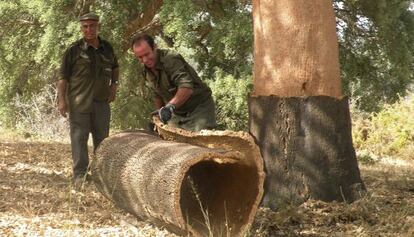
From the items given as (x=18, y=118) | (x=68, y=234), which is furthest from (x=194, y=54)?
(x=68, y=234)

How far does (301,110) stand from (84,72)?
2397 millimetres

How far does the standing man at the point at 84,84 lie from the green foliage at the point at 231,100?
554 cm

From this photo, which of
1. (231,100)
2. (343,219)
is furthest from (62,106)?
(231,100)

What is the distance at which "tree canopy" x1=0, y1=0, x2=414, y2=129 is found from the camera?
1090 centimetres

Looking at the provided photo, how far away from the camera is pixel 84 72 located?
5973mm

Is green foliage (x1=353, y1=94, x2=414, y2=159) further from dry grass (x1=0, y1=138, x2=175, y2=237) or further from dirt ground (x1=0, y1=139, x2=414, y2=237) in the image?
dry grass (x1=0, y1=138, x2=175, y2=237)

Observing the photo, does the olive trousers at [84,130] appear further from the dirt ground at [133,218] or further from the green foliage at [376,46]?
the green foliage at [376,46]

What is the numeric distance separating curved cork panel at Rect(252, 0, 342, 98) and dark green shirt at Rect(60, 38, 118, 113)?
194cm

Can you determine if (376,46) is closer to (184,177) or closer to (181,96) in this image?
(181,96)

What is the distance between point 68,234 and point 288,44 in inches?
91.9

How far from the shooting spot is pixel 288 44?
16.0 feet

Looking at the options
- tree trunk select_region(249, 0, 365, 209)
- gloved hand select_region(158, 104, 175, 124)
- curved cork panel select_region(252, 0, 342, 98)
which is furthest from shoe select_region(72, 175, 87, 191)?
curved cork panel select_region(252, 0, 342, 98)

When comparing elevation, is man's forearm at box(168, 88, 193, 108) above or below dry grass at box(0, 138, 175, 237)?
above

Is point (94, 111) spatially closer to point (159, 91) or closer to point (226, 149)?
point (159, 91)
